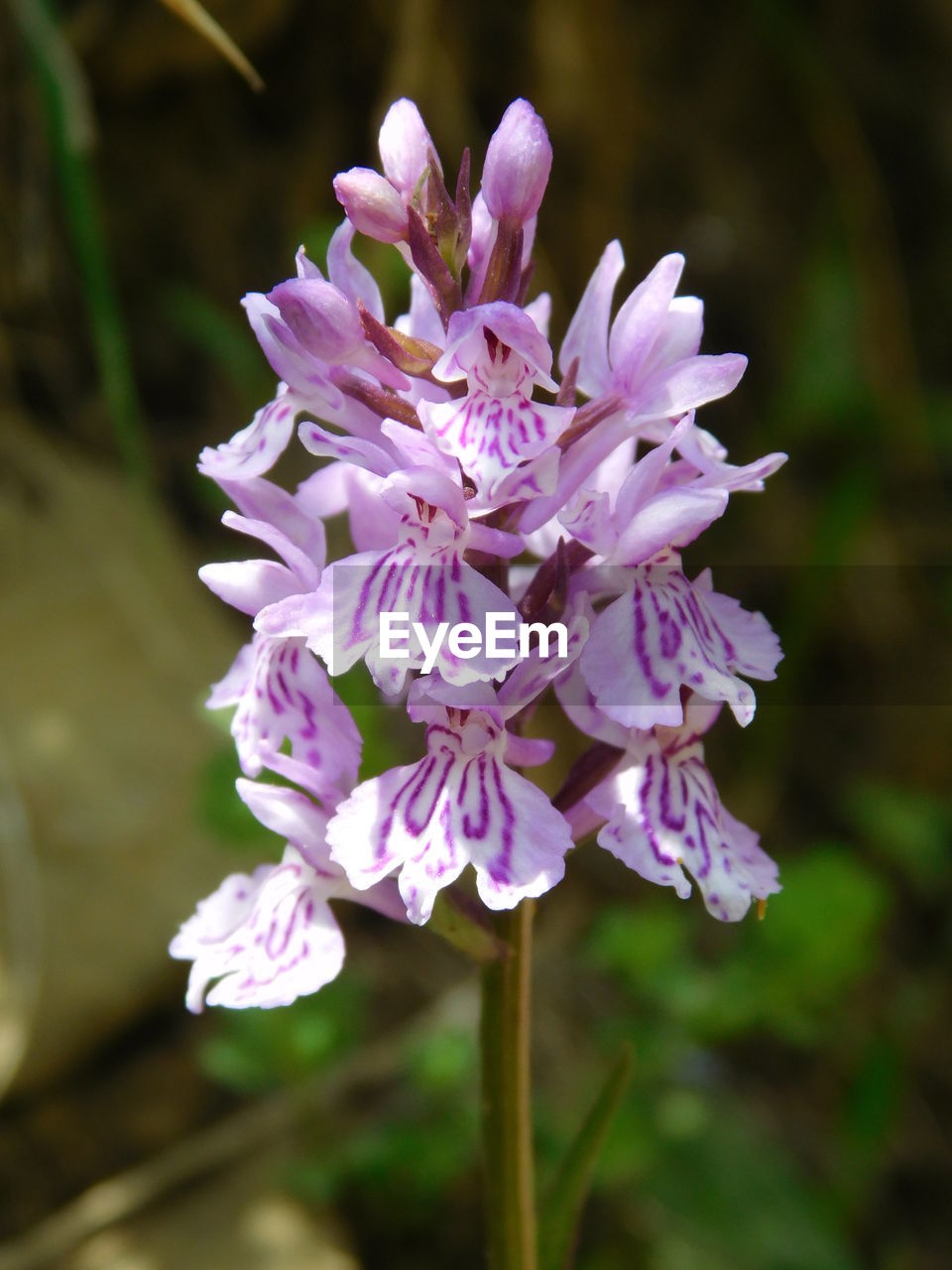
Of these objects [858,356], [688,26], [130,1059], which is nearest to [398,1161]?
[130,1059]

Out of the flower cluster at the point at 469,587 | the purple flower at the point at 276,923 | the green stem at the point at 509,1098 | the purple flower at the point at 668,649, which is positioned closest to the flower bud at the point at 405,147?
the flower cluster at the point at 469,587

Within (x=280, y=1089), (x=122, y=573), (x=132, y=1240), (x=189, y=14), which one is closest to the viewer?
(x=189, y=14)

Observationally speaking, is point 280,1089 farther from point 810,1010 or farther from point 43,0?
point 43,0

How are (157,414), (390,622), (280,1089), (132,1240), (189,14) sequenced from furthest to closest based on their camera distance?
(157,414)
(280,1089)
(132,1240)
(189,14)
(390,622)

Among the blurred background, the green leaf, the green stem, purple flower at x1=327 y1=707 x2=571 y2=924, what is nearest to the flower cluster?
purple flower at x1=327 y1=707 x2=571 y2=924

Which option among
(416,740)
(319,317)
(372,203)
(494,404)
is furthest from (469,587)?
(416,740)

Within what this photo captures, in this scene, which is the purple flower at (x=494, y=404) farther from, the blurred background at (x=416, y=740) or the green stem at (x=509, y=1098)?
the blurred background at (x=416, y=740)
